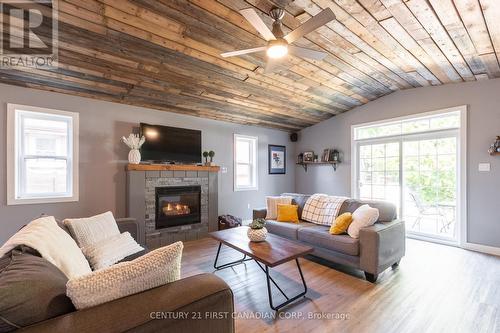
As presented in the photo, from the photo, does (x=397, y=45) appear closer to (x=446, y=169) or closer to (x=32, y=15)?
(x=446, y=169)

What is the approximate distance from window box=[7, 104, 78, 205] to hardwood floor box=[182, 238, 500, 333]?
2072 mm

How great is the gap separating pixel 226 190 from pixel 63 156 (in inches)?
111

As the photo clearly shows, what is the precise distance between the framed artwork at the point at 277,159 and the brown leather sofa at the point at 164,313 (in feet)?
15.7

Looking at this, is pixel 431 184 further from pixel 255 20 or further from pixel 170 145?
pixel 170 145

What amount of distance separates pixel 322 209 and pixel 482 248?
2.49m

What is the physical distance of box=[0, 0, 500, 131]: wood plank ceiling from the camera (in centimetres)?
221

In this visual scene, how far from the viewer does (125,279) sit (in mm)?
1018

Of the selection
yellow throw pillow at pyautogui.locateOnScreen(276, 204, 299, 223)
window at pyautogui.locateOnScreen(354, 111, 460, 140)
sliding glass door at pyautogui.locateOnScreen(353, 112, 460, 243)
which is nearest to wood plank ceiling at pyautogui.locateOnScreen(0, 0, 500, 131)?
window at pyautogui.locateOnScreen(354, 111, 460, 140)

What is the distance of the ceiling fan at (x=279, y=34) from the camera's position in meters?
1.83

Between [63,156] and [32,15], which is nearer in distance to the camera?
[32,15]

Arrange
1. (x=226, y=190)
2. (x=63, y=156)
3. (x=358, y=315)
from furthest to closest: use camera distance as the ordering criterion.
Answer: (x=226, y=190) < (x=63, y=156) < (x=358, y=315)

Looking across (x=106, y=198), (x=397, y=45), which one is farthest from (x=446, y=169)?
(x=106, y=198)

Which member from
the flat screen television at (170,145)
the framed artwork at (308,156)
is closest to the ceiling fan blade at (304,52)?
the flat screen television at (170,145)

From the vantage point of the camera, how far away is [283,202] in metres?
4.12
